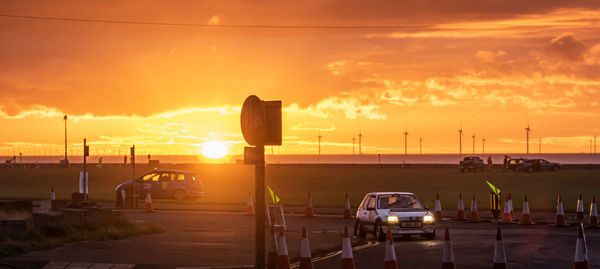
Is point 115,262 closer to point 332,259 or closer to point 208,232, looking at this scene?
point 332,259

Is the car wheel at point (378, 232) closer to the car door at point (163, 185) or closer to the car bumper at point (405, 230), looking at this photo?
the car bumper at point (405, 230)

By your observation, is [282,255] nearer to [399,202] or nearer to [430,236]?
[430,236]

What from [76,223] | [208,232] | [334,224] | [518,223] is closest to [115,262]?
[76,223]

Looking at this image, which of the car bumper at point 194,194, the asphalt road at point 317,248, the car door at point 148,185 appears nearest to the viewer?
the asphalt road at point 317,248

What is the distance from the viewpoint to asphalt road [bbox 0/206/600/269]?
56.3ft

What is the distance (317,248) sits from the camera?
20.2 metres

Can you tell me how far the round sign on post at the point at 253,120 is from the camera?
1288cm

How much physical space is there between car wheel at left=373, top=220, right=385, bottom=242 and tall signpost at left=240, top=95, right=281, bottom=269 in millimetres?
10386

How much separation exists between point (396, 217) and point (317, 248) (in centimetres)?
351

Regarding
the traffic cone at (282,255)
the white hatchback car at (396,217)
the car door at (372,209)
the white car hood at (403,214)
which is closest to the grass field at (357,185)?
the car door at (372,209)

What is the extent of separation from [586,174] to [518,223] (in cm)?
4463

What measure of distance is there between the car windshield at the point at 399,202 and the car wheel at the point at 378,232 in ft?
2.10

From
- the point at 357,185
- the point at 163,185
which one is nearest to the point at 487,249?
the point at 163,185

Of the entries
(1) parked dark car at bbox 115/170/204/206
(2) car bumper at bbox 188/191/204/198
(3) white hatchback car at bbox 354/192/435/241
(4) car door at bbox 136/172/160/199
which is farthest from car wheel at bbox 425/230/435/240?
(2) car bumper at bbox 188/191/204/198
